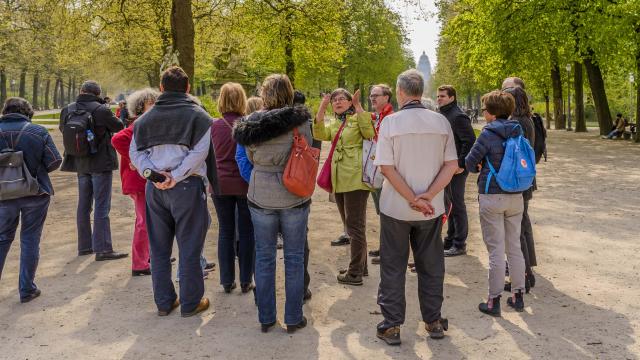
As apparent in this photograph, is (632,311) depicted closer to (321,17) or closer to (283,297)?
(283,297)

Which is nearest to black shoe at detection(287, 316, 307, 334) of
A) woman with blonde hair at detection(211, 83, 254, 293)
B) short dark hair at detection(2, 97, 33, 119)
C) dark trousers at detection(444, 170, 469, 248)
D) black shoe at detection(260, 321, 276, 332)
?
black shoe at detection(260, 321, 276, 332)

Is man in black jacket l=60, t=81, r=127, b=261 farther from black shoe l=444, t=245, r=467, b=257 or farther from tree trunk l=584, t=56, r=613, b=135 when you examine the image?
tree trunk l=584, t=56, r=613, b=135

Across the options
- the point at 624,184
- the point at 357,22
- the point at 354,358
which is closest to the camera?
the point at 354,358

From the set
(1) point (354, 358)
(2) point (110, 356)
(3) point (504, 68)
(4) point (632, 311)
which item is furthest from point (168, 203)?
(3) point (504, 68)

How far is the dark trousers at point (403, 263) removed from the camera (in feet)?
Answer: 13.6

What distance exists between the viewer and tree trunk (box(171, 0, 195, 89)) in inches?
444

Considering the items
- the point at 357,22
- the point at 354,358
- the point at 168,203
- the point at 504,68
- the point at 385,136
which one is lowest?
the point at 354,358

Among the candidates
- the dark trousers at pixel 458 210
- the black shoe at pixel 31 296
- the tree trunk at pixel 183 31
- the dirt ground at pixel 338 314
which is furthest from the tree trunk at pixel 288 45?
the black shoe at pixel 31 296

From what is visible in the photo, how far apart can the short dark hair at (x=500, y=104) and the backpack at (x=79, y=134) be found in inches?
171

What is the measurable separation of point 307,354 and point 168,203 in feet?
5.60

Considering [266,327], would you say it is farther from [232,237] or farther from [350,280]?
[350,280]

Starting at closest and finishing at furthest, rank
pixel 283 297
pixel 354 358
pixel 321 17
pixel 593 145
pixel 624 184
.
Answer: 1. pixel 354 358
2. pixel 283 297
3. pixel 624 184
4. pixel 321 17
5. pixel 593 145

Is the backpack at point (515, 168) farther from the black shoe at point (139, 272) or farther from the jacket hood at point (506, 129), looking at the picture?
the black shoe at point (139, 272)

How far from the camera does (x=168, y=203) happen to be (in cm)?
457
